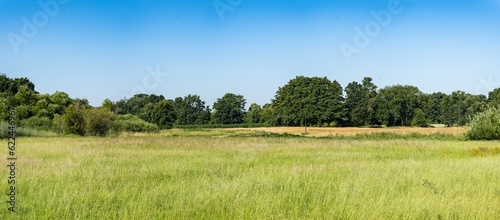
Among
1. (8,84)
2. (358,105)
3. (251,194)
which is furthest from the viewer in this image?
(358,105)

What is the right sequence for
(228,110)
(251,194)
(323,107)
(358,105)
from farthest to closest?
(228,110) < (358,105) < (323,107) < (251,194)

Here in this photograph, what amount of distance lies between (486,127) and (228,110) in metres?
87.8

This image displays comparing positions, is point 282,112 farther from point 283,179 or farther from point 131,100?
point 283,179

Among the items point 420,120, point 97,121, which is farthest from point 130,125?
point 420,120

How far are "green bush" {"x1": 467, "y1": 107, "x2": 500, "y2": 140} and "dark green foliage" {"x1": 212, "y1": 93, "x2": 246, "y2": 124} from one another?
85537 millimetres

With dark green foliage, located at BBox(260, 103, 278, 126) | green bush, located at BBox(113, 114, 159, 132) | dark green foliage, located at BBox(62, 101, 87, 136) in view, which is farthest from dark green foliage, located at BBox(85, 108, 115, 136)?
dark green foliage, located at BBox(260, 103, 278, 126)

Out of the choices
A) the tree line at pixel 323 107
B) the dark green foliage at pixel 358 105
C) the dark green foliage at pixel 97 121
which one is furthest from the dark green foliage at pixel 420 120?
the dark green foliage at pixel 97 121

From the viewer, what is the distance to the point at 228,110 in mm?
122250

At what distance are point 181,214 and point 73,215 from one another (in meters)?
1.78

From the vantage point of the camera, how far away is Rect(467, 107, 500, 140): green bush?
3956 centimetres

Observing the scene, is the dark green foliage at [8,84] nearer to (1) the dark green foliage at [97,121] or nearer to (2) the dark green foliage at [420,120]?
(1) the dark green foliage at [97,121]

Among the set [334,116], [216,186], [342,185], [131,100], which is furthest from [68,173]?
[131,100]

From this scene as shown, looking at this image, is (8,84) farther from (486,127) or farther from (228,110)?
(486,127)

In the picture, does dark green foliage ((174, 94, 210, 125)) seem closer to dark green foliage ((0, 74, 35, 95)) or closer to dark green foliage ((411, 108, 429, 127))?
dark green foliage ((0, 74, 35, 95))
